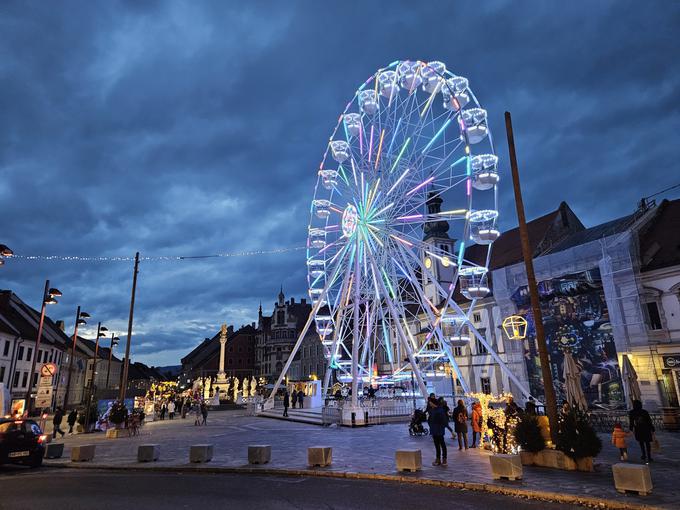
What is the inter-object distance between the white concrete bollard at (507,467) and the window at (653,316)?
84.4 feet

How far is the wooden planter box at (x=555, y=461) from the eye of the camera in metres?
11.6

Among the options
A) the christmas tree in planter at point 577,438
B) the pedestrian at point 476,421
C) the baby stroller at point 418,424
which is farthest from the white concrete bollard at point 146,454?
the christmas tree in planter at point 577,438

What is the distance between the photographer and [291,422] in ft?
108

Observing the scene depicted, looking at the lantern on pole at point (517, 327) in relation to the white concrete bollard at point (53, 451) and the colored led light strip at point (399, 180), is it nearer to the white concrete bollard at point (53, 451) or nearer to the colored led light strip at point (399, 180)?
the colored led light strip at point (399, 180)

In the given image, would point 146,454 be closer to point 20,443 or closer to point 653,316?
point 20,443

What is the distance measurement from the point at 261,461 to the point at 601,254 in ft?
98.9

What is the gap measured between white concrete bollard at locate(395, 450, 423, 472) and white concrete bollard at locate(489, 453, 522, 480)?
2.05 metres

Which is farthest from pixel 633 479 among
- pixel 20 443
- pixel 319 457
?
pixel 20 443

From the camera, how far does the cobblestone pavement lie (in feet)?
32.6

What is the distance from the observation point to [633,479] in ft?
29.7

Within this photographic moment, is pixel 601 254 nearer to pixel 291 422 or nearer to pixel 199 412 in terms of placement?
pixel 291 422

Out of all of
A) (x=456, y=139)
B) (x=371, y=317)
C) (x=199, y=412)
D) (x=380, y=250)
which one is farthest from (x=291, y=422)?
(x=456, y=139)

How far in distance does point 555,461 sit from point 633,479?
322 cm

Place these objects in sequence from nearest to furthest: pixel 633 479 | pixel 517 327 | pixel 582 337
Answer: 1. pixel 633 479
2. pixel 517 327
3. pixel 582 337
